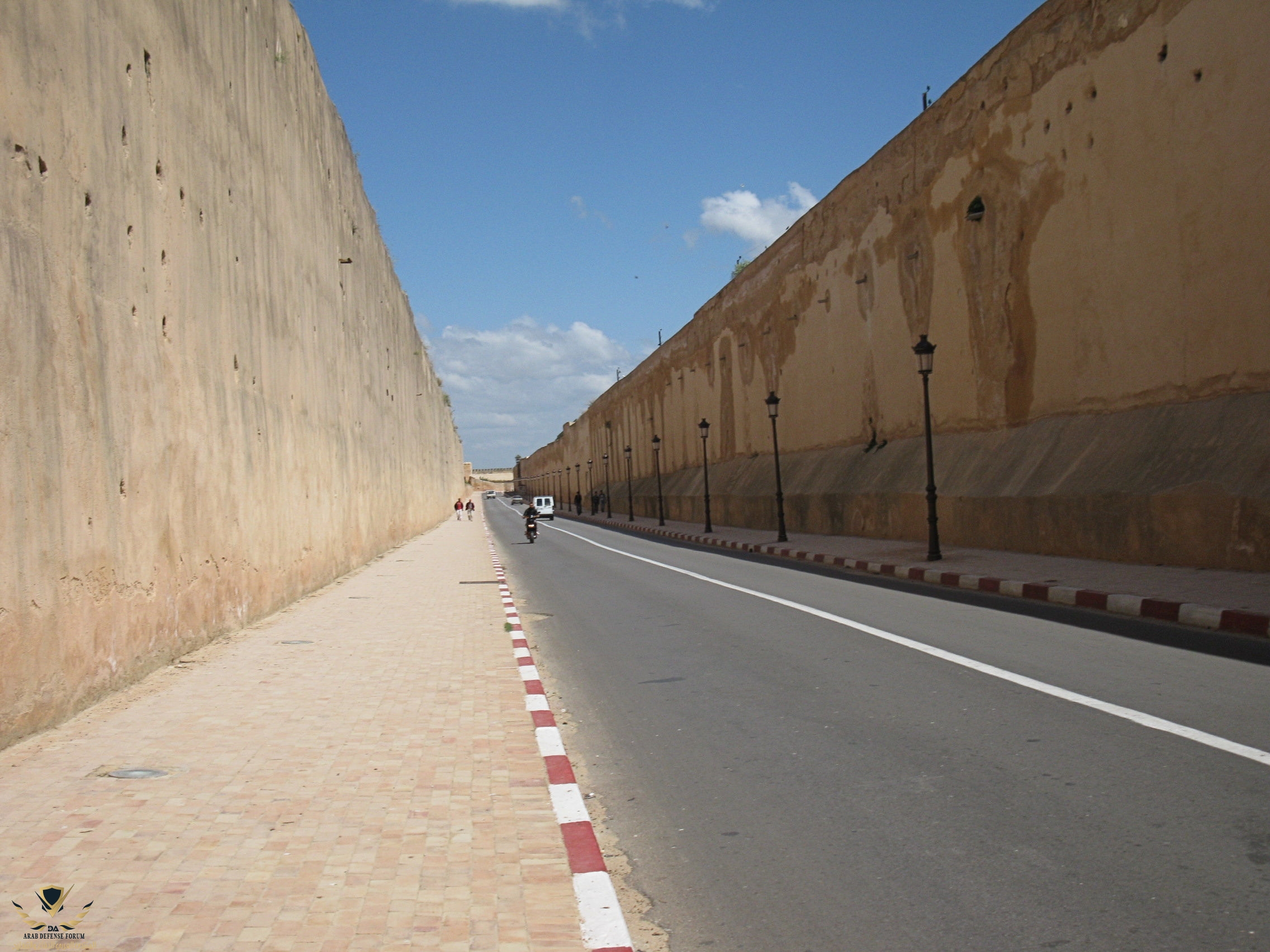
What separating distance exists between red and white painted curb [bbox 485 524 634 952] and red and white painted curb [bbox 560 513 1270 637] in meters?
6.42

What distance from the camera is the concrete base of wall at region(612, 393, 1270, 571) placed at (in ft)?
42.2

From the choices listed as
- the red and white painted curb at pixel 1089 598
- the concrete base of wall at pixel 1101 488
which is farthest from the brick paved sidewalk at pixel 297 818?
the concrete base of wall at pixel 1101 488

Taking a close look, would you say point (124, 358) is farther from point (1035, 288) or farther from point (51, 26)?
point (1035, 288)

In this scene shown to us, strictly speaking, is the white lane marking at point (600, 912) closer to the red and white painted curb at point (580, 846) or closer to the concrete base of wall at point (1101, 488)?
the red and white painted curb at point (580, 846)

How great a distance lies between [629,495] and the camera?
54312 mm

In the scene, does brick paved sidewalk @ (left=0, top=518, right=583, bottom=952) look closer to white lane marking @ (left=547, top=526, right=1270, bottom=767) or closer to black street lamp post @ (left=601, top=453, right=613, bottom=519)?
white lane marking @ (left=547, top=526, right=1270, bottom=767)

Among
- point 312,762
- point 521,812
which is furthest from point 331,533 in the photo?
point 521,812

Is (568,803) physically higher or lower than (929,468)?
lower

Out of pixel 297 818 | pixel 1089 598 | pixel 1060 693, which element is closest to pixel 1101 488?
pixel 1089 598

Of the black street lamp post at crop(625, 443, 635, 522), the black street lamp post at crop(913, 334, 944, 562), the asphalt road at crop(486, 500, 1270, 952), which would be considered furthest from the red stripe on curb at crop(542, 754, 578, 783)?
the black street lamp post at crop(625, 443, 635, 522)

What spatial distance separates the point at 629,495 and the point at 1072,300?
3744cm

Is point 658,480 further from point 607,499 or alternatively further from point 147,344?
point 147,344

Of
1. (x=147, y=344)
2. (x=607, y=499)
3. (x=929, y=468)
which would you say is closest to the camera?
(x=147, y=344)

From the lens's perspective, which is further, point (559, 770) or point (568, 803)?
point (559, 770)
